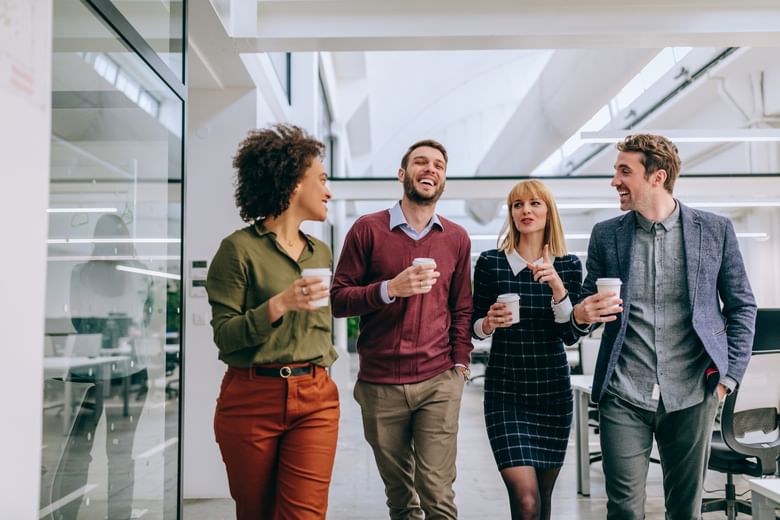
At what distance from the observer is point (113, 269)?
2.23 meters

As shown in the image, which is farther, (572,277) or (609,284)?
(572,277)

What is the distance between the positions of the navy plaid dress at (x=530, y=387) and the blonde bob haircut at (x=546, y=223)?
14cm

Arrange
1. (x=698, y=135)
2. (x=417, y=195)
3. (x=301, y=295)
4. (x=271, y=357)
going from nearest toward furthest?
(x=301, y=295)
(x=271, y=357)
(x=417, y=195)
(x=698, y=135)

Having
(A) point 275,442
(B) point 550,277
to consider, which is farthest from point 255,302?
(B) point 550,277

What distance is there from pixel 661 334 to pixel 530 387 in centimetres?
47

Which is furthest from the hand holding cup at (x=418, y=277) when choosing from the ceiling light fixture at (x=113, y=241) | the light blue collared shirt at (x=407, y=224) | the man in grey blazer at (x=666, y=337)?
the ceiling light fixture at (x=113, y=241)

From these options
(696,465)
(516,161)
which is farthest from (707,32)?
(516,161)

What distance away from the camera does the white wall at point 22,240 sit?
1.31 meters

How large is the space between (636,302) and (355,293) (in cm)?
95

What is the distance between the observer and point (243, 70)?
4047 millimetres

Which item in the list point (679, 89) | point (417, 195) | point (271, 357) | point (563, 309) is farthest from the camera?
point (679, 89)

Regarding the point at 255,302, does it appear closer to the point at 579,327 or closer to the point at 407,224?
the point at 407,224

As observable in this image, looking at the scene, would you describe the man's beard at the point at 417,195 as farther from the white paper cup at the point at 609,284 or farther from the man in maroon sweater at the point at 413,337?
the white paper cup at the point at 609,284

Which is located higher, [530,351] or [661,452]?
[530,351]
